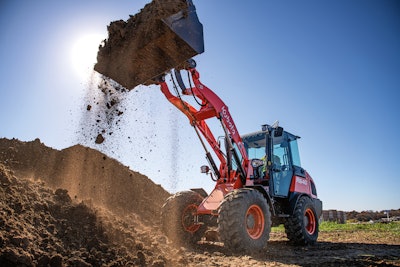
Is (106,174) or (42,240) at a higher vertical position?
(106,174)

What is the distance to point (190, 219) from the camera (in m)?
7.35

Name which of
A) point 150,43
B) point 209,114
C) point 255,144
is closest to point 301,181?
point 255,144

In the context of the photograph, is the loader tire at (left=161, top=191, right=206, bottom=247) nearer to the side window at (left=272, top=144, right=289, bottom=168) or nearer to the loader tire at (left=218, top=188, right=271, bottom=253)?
the loader tire at (left=218, top=188, right=271, bottom=253)

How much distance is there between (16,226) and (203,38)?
13.6 feet

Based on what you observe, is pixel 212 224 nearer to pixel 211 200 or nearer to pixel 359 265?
pixel 211 200

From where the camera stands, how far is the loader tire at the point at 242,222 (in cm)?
556

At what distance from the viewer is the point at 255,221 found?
639 cm

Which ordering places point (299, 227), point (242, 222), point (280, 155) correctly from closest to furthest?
point (242, 222)
point (299, 227)
point (280, 155)

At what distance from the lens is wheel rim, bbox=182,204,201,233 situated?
723 centimetres

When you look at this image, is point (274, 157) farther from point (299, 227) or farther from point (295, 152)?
point (299, 227)

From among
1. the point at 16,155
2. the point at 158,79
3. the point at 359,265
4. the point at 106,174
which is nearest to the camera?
the point at 359,265

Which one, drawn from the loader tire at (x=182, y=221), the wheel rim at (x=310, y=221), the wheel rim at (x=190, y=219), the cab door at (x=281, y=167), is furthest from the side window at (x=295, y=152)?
the wheel rim at (x=190, y=219)

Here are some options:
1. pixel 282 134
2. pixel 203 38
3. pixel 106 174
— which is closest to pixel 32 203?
pixel 203 38

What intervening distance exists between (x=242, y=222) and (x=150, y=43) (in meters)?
3.57
